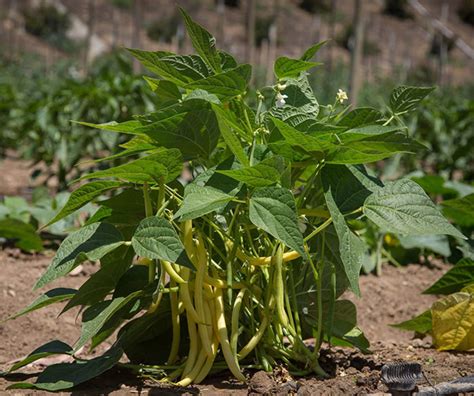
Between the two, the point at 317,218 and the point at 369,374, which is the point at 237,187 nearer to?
the point at 317,218

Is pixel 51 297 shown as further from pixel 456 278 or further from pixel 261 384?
pixel 456 278

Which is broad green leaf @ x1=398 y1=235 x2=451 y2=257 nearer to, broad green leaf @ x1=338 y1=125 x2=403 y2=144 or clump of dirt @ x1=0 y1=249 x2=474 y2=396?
clump of dirt @ x1=0 y1=249 x2=474 y2=396

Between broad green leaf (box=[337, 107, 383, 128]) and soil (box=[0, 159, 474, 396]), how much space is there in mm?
581

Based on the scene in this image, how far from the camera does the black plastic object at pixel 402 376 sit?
167cm

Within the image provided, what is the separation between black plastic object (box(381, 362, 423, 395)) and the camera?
65.7 inches

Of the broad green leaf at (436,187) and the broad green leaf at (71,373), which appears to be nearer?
the broad green leaf at (71,373)

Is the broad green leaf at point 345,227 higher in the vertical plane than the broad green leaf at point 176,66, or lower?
lower

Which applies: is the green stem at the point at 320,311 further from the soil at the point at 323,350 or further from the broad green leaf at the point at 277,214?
the broad green leaf at the point at 277,214

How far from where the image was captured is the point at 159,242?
5.39ft

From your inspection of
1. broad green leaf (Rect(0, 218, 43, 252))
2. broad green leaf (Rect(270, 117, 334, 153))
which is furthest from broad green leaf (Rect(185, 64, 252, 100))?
broad green leaf (Rect(0, 218, 43, 252))

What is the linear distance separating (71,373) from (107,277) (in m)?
0.23

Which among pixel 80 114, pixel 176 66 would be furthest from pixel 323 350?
pixel 80 114

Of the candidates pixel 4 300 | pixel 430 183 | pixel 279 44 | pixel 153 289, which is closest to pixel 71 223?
pixel 4 300

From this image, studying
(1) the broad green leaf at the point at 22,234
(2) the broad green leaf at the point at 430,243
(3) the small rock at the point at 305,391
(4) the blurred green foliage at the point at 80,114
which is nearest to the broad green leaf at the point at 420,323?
(3) the small rock at the point at 305,391
